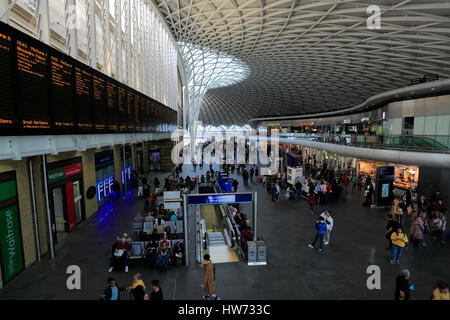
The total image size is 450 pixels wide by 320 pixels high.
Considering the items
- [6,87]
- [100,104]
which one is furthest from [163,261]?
[100,104]

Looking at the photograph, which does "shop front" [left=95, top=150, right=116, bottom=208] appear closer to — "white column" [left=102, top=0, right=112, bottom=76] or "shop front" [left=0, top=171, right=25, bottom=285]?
"white column" [left=102, top=0, right=112, bottom=76]

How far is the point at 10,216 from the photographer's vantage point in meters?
7.56

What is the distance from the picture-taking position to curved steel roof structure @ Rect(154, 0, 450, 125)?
55.0ft

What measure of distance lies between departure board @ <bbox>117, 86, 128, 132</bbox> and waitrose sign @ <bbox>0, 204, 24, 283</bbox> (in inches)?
231

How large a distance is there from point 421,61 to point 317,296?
28.5 m

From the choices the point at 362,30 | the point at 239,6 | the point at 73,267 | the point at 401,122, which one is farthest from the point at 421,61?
the point at 73,267

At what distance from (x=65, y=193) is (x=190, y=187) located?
10668 millimetres

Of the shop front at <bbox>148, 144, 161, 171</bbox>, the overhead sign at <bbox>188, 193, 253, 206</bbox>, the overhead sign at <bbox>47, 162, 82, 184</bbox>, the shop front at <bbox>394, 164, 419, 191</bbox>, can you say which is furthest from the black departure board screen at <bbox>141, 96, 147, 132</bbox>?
the shop front at <bbox>394, 164, 419, 191</bbox>

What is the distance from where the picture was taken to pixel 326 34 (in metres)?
21.7

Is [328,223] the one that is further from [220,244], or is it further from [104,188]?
[104,188]

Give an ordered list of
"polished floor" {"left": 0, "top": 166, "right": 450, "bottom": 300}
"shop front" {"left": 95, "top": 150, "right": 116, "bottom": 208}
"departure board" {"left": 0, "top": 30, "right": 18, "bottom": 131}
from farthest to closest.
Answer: "shop front" {"left": 95, "top": 150, "right": 116, "bottom": 208}, "polished floor" {"left": 0, "top": 166, "right": 450, "bottom": 300}, "departure board" {"left": 0, "top": 30, "right": 18, "bottom": 131}

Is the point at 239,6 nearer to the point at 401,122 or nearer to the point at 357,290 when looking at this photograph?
the point at 401,122

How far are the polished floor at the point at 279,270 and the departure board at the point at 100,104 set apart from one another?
4870mm

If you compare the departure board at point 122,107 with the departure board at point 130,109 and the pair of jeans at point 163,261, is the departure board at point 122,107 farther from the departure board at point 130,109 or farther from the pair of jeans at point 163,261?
the pair of jeans at point 163,261
